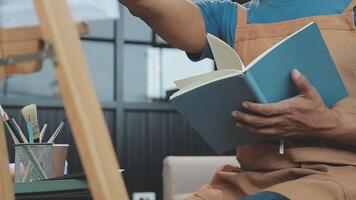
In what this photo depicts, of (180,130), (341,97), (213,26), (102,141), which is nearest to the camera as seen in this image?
(102,141)

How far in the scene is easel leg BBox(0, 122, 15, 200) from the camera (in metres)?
0.97

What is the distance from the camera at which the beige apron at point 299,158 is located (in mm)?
1059

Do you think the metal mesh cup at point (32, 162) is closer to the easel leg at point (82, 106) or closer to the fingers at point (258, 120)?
the fingers at point (258, 120)

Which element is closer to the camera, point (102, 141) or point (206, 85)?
point (102, 141)

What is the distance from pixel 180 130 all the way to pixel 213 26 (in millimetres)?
4067

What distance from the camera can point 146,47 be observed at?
5.50 meters

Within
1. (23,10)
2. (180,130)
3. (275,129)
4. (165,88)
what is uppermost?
(23,10)

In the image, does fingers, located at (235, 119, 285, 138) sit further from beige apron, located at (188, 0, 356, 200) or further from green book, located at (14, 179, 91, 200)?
green book, located at (14, 179, 91, 200)

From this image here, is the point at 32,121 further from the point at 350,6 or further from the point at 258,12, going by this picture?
the point at 350,6

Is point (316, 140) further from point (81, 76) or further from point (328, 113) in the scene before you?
point (81, 76)

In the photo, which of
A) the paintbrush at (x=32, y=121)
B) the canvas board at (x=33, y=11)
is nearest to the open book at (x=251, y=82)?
the canvas board at (x=33, y=11)

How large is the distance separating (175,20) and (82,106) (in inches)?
25.5

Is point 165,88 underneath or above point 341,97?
underneath

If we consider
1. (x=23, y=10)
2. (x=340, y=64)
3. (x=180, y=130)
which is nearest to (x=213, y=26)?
(x=340, y=64)
